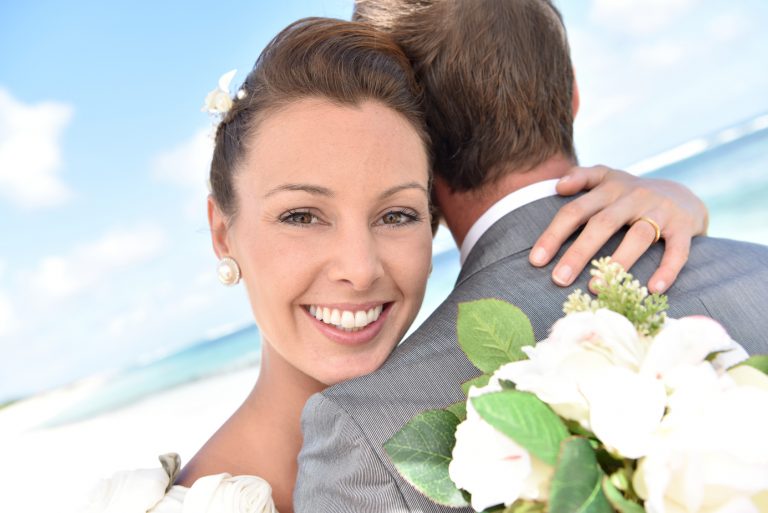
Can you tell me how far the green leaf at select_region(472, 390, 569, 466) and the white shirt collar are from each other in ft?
3.79

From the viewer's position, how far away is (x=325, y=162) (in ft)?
6.66

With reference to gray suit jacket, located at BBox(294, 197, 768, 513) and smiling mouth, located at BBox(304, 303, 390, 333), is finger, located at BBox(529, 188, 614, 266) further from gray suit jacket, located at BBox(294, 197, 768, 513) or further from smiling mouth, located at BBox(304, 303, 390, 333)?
smiling mouth, located at BBox(304, 303, 390, 333)

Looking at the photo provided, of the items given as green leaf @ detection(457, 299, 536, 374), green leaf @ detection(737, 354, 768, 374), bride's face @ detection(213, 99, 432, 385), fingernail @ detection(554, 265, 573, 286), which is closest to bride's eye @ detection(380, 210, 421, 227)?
bride's face @ detection(213, 99, 432, 385)

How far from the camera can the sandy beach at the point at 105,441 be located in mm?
10398

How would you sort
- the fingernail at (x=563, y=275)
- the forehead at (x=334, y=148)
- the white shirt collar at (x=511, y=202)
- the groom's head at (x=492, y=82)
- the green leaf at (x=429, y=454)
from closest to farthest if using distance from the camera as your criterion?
the green leaf at (x=429, y=454)
the fingernail at (x=563, y=275)
the forehead at (x=334, y=148)
the white shirt collar at (x=511, y=202)
the groom's head at (x=492, y=82)

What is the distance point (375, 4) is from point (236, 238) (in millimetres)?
947

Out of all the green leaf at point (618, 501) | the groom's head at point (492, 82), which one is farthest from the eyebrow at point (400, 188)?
the green leaf at point (618, 501)

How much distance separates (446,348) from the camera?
1693 mm

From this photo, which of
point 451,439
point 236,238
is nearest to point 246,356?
point 236,238

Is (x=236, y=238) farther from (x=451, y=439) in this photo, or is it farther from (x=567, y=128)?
(x=451, y=439)

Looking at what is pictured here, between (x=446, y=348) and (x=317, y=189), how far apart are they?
60 centimetres

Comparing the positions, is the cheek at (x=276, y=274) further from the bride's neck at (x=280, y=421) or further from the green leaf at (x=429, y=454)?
the green leaf at (x=429, y=454)

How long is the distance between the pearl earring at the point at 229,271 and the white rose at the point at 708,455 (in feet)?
5.68

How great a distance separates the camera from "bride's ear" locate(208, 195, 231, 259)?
2518 millimetres
